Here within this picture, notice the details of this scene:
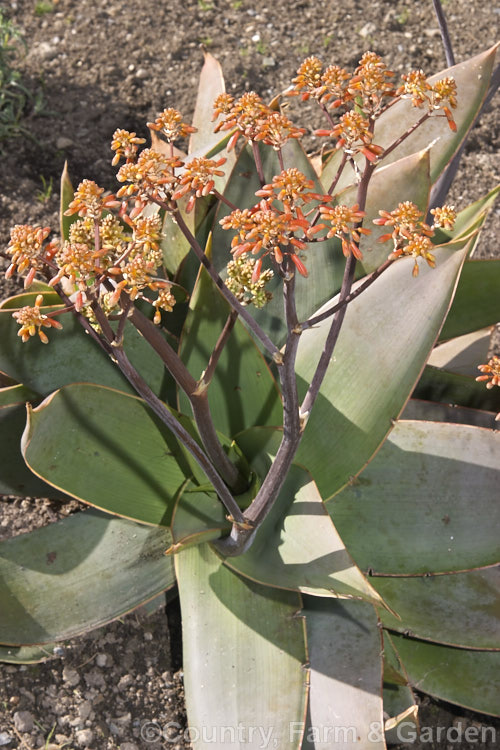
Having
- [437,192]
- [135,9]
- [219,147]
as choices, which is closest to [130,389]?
[219,147]

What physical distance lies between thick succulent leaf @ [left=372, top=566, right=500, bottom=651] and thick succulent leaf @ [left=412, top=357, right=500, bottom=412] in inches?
15.8

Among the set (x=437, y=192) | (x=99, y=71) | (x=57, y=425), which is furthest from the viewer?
(x=99, y=71)

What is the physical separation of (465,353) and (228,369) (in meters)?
0.78

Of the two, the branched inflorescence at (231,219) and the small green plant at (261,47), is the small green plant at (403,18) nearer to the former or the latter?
the small green plant at (261,47)

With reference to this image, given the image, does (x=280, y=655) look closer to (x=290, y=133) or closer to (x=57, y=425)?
(x=57, y=425)

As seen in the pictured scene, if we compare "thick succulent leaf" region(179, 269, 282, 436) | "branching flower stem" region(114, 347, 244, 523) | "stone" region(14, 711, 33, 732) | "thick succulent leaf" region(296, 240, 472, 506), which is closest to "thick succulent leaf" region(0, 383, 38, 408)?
"thick succulent leaf" region(179, 269, 282, 436)

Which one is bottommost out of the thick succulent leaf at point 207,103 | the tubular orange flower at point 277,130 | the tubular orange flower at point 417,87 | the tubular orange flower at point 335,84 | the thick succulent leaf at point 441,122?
the tubular orange flower at point 277,130

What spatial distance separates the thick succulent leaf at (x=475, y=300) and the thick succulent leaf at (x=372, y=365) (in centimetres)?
33

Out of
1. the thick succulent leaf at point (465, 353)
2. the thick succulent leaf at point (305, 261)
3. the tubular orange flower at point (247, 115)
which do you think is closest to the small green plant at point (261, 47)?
the thick succulent leaf at point (305, 261)

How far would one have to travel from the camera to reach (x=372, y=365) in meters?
1.34

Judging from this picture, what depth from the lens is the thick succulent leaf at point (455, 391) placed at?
169 cm

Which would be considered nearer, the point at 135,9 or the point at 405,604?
the point at 405,604

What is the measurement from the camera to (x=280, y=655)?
135cm

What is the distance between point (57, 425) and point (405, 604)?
849 millimetres
